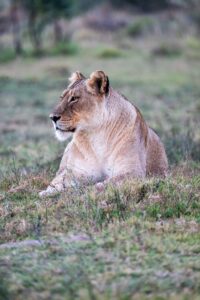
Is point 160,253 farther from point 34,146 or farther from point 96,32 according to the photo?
point 96,32

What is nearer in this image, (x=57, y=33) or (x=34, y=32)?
(x=34, y=32)

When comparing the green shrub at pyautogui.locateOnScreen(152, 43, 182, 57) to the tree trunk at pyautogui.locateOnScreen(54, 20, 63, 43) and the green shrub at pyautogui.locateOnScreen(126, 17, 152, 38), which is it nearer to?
A: the tree trunk at pyautogui.locateOnScreen(54, 20, 63, 43)

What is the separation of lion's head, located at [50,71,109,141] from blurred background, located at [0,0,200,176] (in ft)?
3.83

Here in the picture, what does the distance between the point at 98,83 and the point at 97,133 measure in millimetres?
481

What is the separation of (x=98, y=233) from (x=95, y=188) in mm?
1225

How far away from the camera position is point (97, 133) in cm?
774

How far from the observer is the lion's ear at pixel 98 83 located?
7.55 metres

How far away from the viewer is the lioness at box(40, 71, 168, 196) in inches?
297

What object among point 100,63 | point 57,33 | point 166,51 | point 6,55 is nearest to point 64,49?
point 6,55

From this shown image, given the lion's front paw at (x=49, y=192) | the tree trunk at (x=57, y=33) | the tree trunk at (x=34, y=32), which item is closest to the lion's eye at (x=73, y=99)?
the lion's front paw at (x=49, y=192)

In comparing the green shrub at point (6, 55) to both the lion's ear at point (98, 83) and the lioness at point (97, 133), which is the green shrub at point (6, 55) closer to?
the lioness at point (97, 133)

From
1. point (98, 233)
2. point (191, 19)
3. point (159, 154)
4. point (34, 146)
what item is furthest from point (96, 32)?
point (98, 233)

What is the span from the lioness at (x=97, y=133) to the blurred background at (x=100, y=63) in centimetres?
103

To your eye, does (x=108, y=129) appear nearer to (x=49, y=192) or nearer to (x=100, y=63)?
(x=49, y=192)
